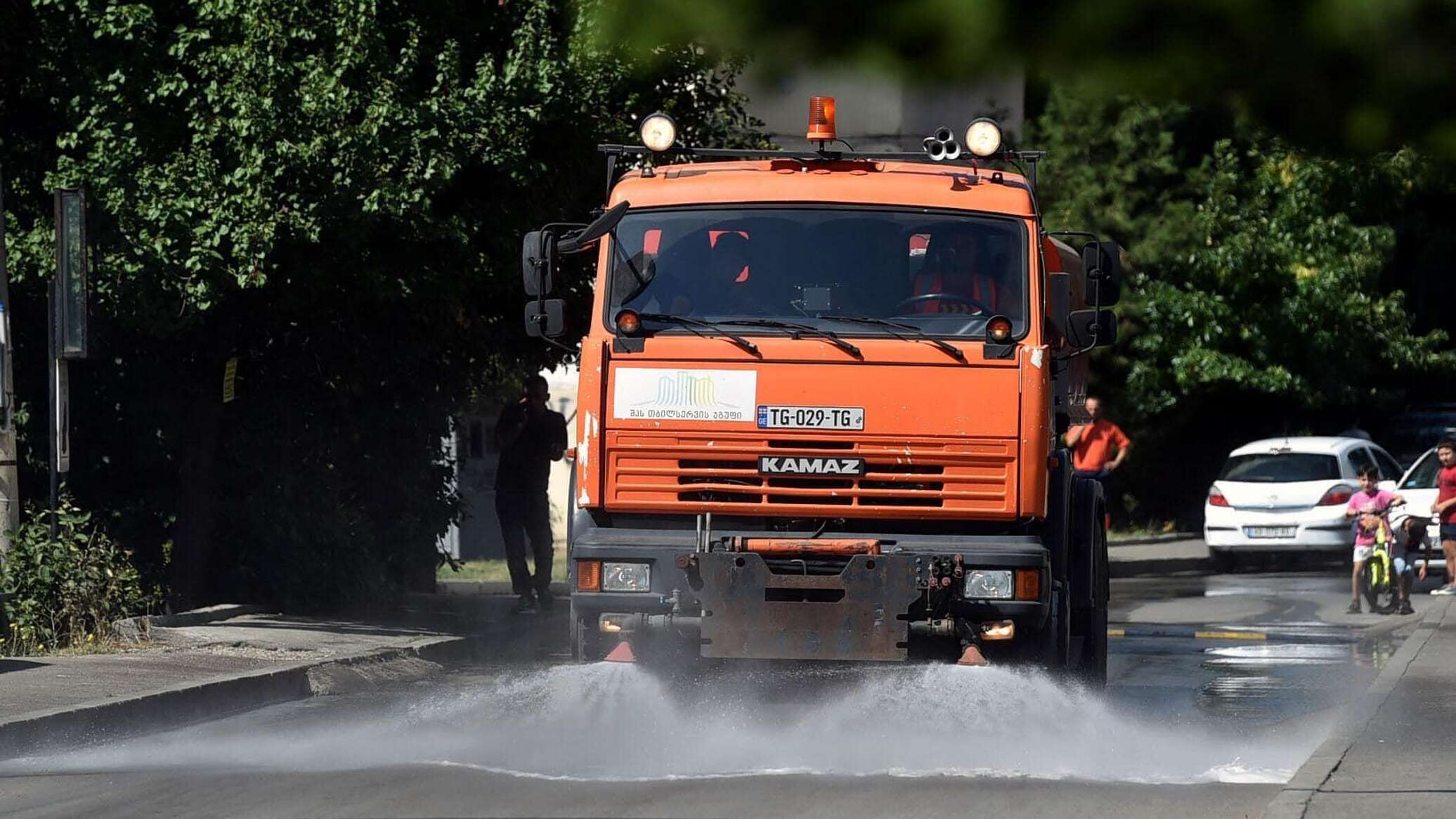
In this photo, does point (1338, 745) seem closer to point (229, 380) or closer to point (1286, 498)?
point (229, 380)

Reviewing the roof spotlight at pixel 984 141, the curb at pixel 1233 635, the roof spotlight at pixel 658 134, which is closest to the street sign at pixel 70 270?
the roof spotlight at pixel 658 134

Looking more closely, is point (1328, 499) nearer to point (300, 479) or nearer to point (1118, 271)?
point (300, 479)

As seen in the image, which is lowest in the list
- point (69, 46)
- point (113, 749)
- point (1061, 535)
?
point (113, 749)

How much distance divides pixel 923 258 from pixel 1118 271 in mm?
988

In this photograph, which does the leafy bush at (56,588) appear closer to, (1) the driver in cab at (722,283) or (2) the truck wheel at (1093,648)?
(1) the driver in cab at (722,283)

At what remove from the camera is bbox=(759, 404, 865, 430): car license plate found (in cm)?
912

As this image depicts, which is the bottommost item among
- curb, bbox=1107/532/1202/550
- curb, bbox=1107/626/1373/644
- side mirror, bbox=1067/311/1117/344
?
curb, bbox=1107/626/1373/644

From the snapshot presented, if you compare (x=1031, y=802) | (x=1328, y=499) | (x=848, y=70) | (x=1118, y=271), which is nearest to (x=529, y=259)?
(x=1118, y=271)

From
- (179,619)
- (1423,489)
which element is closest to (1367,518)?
(1423,489)

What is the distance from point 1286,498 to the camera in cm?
2359

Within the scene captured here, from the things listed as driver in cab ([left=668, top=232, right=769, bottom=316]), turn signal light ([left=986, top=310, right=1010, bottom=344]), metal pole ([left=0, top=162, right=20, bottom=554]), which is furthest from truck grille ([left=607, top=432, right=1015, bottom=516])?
metal pole ([left=0, top=162, right=20, bottom=554])

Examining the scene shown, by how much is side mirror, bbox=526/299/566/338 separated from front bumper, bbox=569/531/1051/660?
1.40m

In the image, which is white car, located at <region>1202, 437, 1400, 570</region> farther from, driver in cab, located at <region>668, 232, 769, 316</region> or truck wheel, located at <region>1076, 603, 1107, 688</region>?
driver in cab, located at <region>668, 232, 769, 316</region>

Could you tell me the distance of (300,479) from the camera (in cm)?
1507
